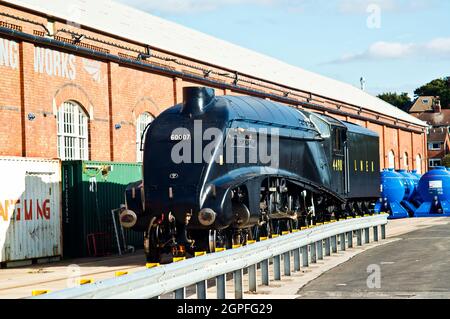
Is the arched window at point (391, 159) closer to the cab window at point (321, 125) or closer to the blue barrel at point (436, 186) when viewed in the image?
the blue barrel at point (436, 186)

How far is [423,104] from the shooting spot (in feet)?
449

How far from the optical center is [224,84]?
37.0 meters

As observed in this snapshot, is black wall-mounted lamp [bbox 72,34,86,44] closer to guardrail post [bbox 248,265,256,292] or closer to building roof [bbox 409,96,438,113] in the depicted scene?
guardrail post [bbox 248,265,256,292]

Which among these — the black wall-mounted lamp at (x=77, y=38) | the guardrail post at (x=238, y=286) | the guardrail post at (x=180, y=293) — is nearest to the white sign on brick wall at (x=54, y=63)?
the black wall-mounted lamp at (x=77, y=38)

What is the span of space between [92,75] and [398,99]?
126m

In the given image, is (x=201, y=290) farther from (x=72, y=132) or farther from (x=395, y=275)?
(x=72, y=132)

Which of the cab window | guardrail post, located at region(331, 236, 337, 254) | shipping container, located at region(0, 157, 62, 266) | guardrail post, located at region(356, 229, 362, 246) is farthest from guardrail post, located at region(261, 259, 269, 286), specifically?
the cab window

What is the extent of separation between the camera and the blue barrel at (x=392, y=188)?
4275 centimetres

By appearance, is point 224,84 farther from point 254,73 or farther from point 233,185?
point 233,185

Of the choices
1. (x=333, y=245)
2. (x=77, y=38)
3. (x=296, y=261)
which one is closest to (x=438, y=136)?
(x=77, y=38)

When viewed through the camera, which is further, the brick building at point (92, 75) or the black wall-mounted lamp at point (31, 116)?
the black wall-mounted lamp at point (31, 116)

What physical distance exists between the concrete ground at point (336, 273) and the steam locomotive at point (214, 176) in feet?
4.23

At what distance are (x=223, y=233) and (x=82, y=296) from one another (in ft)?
37.8

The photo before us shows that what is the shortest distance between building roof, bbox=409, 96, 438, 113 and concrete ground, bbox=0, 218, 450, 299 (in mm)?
113323
